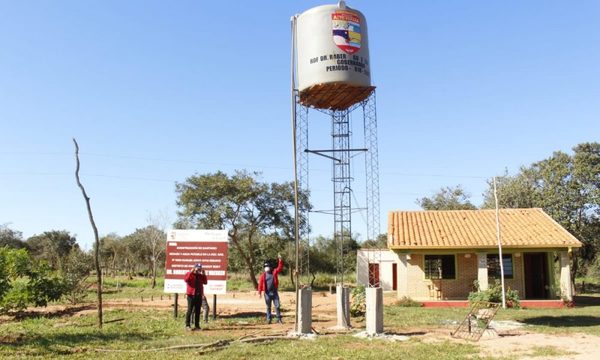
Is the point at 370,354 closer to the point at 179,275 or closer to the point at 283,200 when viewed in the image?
the point at 179,275

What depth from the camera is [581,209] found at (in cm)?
3250

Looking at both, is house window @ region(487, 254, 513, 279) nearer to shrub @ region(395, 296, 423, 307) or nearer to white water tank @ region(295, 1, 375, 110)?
shrub @ region(395, 296, 423, 307)

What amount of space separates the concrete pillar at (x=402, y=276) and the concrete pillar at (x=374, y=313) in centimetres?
1127

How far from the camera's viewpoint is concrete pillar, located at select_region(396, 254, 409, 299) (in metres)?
23.6

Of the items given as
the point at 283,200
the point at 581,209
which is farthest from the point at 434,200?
the point at 283,200

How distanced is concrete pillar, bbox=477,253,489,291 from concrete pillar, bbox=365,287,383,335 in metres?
11.4

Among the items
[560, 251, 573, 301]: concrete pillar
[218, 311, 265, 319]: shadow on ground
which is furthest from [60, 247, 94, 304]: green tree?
[560, 251, 573, 301]: concrete pillar

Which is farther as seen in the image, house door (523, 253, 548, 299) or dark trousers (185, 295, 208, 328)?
house door (523, 253, 548, 299)

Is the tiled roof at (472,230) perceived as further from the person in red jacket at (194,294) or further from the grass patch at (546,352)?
the grass patch at (546,352)

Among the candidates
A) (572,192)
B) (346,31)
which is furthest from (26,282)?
(572,192)

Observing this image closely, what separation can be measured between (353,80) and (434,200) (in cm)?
3352

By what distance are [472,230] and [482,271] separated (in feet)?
8.17

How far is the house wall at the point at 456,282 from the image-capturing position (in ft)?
76.7

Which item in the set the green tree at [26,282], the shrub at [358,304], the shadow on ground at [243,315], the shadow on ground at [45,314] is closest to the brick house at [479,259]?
the shrub at [358,304]
